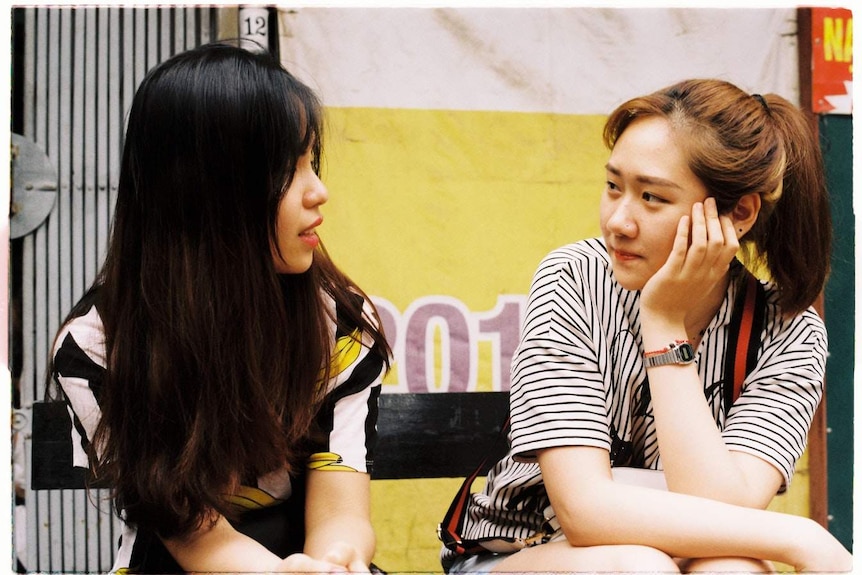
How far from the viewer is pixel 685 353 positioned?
1.71 metres

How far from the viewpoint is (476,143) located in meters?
2.27

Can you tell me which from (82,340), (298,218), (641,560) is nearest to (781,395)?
(641,560)

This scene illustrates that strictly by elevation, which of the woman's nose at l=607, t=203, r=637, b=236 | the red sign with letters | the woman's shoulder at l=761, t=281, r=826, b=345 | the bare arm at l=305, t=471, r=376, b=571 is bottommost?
the bare arm at l=305, t=471, r=376, b=571

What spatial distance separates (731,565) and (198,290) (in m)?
1.10

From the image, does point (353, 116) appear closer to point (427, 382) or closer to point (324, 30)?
point (324, 30)

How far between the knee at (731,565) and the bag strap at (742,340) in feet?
1.12

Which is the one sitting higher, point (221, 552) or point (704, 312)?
point (704, 312)

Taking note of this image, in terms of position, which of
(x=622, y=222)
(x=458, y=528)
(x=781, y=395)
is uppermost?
(x=622, y=222)

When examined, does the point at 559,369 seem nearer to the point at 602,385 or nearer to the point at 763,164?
the point at 602,385

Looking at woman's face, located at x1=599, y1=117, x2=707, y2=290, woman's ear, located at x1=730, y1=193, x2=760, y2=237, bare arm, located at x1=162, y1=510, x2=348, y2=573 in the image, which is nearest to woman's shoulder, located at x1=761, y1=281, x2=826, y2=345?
woman's ear, located at x1=730, y1=193, x2=760, y2=237

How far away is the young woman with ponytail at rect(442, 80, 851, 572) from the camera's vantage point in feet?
5.32

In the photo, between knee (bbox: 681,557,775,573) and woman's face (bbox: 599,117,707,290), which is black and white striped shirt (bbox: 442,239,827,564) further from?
knee (bbox: 681,557,775,573)

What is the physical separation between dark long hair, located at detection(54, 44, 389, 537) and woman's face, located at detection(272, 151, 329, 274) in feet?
0.08

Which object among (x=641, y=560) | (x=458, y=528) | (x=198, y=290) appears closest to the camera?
(x=641, y=560)
